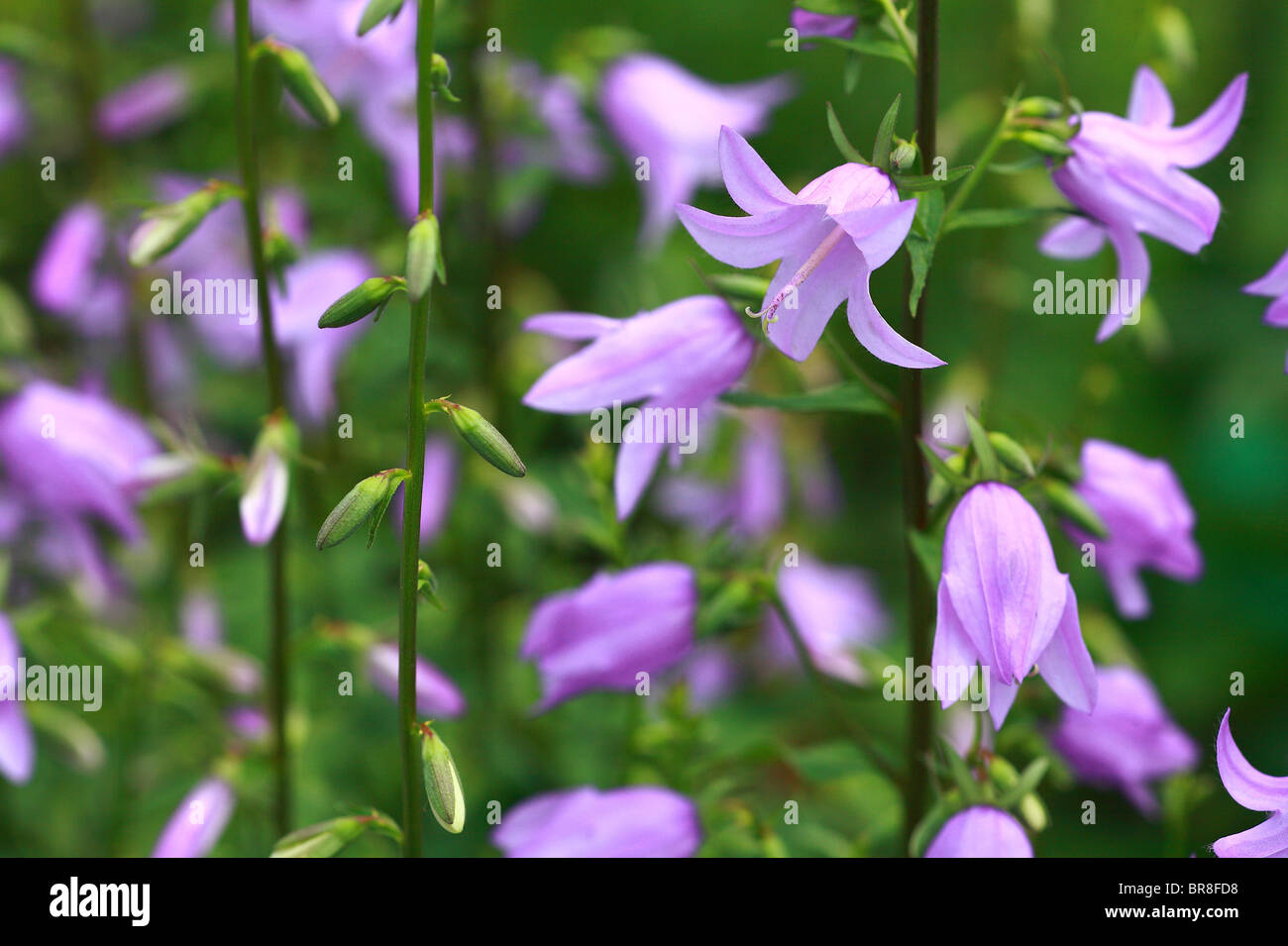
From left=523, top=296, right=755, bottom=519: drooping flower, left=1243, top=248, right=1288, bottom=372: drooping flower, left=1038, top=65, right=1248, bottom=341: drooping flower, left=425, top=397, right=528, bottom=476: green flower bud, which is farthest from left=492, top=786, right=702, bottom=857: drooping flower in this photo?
left=1243, top=248, right=1288, bottom=372: drooping flower

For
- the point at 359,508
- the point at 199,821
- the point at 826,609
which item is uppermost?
the point at 359,508

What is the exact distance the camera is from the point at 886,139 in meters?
1.43

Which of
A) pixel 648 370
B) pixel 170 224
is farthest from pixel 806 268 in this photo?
pixel 170 224

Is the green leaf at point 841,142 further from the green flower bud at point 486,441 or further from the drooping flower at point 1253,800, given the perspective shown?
the drooping flower at point 1253,800

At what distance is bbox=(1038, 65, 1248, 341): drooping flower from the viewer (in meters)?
1.63

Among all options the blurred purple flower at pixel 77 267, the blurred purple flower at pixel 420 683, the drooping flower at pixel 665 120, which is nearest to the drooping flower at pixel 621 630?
the blurred purple flower at pixel 420 683

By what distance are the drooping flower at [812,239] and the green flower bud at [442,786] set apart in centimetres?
62

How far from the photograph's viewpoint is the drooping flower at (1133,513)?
6.31 feet

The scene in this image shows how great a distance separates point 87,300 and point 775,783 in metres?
2.16

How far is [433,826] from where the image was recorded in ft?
9.27

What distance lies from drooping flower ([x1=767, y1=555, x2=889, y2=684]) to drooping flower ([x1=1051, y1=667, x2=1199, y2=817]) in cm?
61

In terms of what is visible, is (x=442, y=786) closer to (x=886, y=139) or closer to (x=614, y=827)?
(x=614, y=827)

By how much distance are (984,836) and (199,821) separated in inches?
50.4
